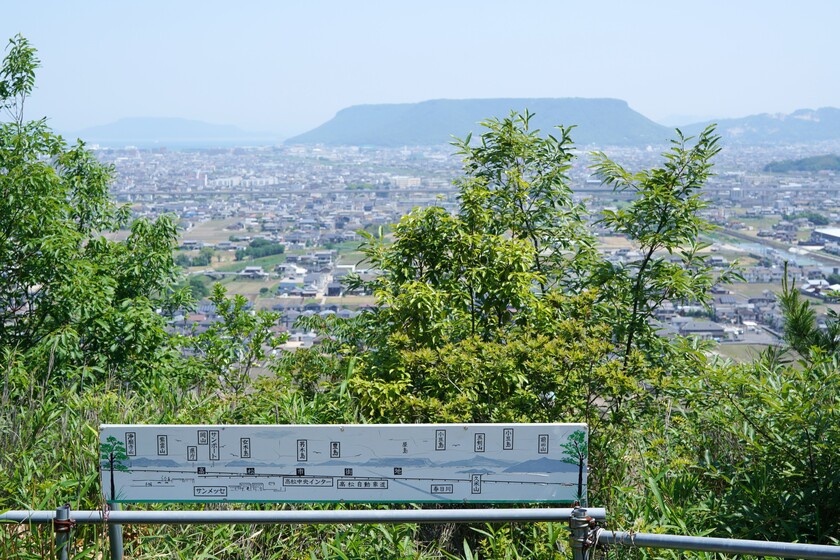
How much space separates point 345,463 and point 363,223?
31.2 metres

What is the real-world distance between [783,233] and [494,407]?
89.6 feet

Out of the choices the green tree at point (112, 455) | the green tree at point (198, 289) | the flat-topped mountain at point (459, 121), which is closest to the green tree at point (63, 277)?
the green tree at point (198, 289)

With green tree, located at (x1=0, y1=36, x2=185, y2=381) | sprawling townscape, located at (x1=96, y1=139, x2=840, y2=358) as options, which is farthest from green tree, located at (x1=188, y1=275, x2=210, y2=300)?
green tree, located at (x1=0, y1=36, x2=185, y2=381)

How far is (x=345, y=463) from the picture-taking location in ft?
9.39

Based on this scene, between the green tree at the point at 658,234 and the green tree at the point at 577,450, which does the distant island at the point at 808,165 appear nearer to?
the green tree at the point at 658,234

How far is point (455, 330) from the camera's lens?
480cm

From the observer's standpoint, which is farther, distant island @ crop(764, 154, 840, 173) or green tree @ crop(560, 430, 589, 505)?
distant island @ crop(764, 154, 840, 173)

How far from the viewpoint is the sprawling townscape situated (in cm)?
949

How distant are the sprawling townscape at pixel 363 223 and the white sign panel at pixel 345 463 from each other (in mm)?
2097

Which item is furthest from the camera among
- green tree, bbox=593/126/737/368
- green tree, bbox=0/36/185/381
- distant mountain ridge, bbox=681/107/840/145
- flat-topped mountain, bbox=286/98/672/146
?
distant mountain ridge, bbox=681/107/840/145

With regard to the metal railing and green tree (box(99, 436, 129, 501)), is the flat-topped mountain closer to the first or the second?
green tree (box(99, 436, 129, 501))

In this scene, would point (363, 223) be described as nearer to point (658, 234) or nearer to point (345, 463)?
point (658, 234)

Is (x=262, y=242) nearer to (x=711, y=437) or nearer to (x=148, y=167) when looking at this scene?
(x=711, y=437)

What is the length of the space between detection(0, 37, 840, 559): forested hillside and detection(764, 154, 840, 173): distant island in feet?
200
